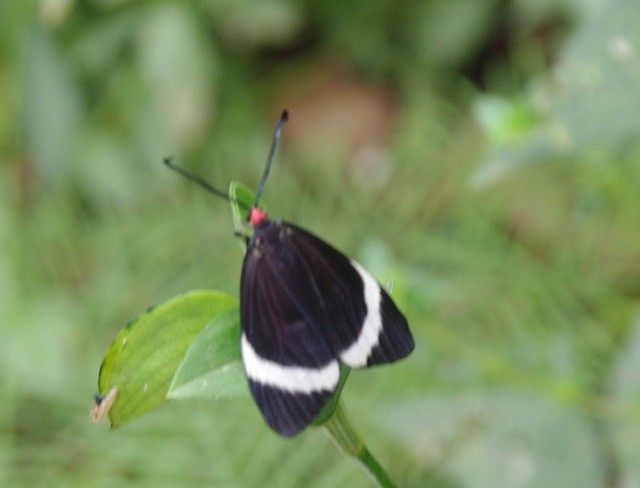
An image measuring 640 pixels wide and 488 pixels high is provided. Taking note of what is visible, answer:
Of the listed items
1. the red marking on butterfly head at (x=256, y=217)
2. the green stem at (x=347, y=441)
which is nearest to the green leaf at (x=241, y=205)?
the red marking on butterfly head at (x=256, y=217)

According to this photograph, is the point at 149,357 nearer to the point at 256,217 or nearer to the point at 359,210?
the point at 256,217

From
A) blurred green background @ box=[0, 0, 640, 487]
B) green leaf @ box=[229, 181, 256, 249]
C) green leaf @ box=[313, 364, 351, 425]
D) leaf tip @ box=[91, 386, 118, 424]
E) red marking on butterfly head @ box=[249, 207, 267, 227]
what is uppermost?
green leaf @ box=[229, 181, 256, 249]

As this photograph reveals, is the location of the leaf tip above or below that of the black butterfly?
below

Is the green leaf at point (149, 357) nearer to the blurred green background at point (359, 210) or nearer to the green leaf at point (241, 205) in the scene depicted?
the green leaf at point (241, 205)

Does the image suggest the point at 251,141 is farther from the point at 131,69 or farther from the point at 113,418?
the point at 113,418

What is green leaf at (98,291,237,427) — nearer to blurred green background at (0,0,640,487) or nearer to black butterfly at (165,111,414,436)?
black butterfly at (165,111,414,436)

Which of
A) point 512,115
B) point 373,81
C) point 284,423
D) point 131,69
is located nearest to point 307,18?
point 373,81

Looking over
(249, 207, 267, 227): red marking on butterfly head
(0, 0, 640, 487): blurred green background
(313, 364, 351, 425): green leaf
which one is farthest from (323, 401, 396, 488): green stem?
(0, 0, 640, 487): blurred green background
